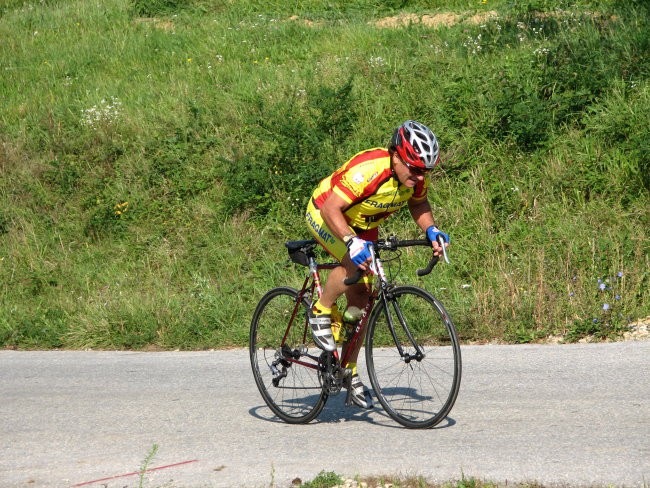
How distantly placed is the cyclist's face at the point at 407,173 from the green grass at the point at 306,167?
2.81 meters

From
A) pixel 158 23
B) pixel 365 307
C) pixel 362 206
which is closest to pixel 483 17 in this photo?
pixel 158 23

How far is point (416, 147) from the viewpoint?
16.8 ft

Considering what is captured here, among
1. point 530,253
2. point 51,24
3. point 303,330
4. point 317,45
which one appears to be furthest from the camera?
point 51,24

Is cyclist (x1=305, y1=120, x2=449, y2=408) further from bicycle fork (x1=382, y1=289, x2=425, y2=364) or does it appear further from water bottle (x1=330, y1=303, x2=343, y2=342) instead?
bicycle fork (x1=382, y1=289, x2=425, y2=364)

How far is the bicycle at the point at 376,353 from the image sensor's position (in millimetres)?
5336

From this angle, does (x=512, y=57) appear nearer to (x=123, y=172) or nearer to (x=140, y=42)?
(x=123, y=172)

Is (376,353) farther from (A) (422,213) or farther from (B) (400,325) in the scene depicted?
(A) (422,213)

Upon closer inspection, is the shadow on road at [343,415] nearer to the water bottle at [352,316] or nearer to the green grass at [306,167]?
the water bottle at [352,316]

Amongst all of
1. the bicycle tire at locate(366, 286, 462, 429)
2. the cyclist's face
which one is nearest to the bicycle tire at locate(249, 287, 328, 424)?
the bicycle tire at locate(366, 286, 462, 429)

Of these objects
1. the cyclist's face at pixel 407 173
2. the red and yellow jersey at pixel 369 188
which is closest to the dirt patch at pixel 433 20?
the red and yellow jersey at pixel 369 188

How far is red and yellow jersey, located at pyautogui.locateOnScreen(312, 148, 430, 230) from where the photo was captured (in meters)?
5.33

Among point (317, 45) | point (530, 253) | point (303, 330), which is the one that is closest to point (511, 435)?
point (303, 330)

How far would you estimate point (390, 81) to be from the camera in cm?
1227

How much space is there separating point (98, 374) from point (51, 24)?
1289 cm
